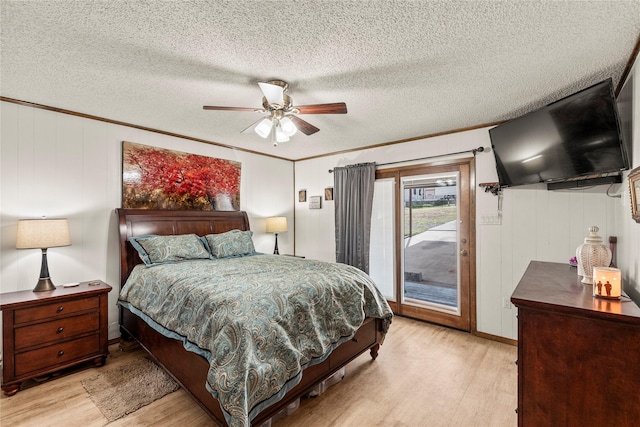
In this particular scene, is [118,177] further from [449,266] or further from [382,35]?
[449,266]

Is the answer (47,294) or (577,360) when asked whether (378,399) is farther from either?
(47,294)

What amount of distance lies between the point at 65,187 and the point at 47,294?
1.08 m

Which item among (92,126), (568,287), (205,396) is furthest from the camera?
(92,126)

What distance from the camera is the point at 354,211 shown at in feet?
14.1

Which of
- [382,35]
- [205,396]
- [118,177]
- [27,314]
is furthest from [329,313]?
[118,177]

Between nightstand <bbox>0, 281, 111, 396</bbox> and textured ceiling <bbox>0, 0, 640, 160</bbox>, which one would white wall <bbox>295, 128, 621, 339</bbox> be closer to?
textured ceiling <bbox>0, 0, 640, 160</bbox>

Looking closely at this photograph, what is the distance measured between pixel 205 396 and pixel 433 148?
11.6ft

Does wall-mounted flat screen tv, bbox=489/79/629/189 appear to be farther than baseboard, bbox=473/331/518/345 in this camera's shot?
No

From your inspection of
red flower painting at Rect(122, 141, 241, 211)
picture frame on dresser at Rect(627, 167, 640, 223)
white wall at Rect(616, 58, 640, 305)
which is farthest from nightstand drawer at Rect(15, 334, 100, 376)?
picture frame on dresser at Rect(627, 167, 640, 223)

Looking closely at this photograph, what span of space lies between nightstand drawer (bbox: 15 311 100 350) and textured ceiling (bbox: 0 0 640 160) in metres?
1.96

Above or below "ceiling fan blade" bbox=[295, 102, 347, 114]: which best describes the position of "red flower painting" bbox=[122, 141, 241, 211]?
below

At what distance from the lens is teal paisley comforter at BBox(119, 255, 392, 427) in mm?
1548

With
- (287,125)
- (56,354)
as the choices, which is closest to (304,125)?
(287,125)

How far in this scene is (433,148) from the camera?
372 centimetres
